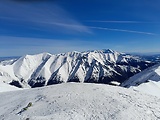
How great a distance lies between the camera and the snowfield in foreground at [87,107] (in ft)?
72.1

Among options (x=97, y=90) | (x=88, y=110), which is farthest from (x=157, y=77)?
(x=88, y=110)

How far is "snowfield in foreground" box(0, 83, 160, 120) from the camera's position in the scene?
72.1ft

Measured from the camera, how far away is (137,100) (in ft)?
89.0

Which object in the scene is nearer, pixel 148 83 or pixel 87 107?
pixel 87 107

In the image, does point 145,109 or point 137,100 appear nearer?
point 145,109

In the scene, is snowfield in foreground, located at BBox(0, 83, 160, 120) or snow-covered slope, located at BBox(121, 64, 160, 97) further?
snow-covered slope, located at BBox(121, 64, 160, 97)

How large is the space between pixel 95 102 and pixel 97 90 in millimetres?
5589

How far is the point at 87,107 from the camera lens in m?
24.3

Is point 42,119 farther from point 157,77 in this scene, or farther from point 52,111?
point 157,77

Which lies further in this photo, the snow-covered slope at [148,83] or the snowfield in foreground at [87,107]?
the snow-covered slope at [148,83]

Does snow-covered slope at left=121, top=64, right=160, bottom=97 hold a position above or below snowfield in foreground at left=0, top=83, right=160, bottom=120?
below

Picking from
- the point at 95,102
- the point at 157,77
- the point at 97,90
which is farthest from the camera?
the point at 157,77

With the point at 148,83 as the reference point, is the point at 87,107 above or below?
above

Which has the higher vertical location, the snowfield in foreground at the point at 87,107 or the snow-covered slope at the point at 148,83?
the snowfield in foreground at the point at 87,107
